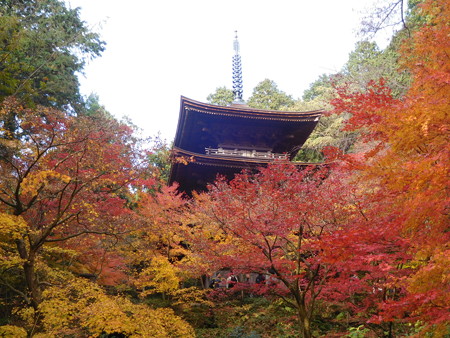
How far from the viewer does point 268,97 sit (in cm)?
3294

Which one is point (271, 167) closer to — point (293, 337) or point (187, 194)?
point (293, 337)

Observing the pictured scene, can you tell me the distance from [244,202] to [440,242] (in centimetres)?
376

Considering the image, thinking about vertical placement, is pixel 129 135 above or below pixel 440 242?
above

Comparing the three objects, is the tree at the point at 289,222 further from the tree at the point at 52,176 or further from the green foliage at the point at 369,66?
the green foliage at the point at 369,66

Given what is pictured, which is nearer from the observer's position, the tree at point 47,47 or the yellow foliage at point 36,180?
the yellow foliage at point 36,180

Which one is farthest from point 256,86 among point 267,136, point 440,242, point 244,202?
point 440,242

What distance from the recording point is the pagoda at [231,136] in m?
13.1

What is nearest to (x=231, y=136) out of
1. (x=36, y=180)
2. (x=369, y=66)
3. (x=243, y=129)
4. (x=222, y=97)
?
(x=243, y=129)

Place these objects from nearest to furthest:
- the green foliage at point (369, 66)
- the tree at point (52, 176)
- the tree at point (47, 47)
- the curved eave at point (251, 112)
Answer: the tree at point (52, 176) → the tree at point (47, 47) → the curved eave at point (251, 112) → the green foliage at point (369, 66)

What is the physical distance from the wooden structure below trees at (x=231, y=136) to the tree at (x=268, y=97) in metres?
16.3

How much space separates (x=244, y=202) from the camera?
6.71 metres

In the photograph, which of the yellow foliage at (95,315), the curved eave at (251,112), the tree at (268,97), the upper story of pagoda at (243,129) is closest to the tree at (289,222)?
the yellow foliage at (95,315)

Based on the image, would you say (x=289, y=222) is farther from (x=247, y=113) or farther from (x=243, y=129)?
(x=243, y=129)

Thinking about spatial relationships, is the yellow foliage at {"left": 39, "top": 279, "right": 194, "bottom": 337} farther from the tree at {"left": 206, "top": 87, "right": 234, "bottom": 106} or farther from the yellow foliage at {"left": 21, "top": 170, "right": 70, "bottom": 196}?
the tree at {"left": 206, "top": 87, "right": 234, "bottom": 106}
